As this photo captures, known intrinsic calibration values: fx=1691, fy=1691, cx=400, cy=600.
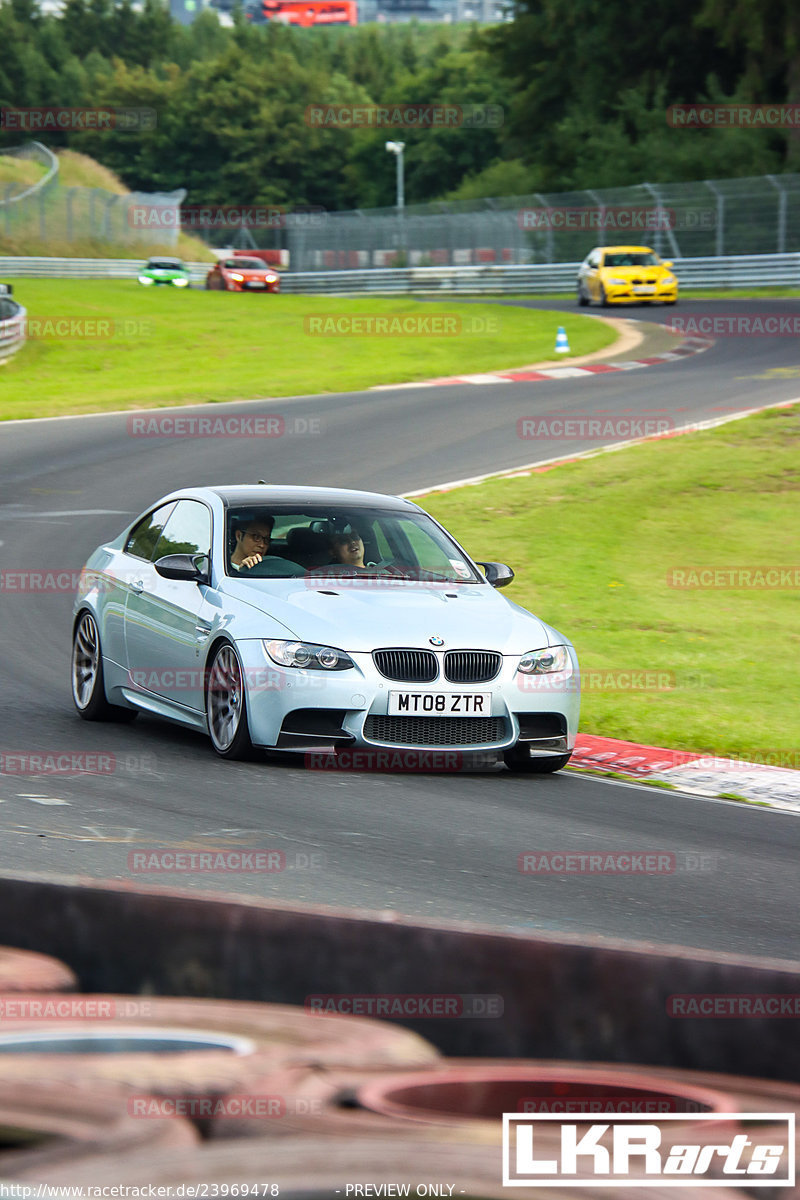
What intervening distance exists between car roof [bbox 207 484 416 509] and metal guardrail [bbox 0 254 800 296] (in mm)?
37549

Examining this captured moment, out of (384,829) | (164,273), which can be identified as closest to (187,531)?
(384,829)

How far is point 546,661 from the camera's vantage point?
9.23 m

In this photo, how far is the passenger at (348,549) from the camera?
9930 millimetres

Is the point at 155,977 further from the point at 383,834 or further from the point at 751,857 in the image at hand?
the point at 751,857

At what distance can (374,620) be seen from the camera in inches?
354

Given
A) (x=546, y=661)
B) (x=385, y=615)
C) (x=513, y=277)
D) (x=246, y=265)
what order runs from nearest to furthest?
(x=385, y=615), (x=546, y=661), (x=513, y=277), (x=246, y=265)

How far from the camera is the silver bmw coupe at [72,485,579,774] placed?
882cm

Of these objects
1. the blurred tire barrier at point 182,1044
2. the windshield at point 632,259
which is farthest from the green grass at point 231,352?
the blurred tire barrier at point 182,1044

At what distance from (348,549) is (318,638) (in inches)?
48.7

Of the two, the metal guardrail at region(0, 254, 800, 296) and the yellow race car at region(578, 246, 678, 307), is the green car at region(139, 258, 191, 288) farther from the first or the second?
the yellow race car at region(578, 246, 678, 307)

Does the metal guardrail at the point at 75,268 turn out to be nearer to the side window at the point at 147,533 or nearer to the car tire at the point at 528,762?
the side window at the point at 147,533

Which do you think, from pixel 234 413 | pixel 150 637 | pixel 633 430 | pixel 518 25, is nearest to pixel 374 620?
pixel 150 637

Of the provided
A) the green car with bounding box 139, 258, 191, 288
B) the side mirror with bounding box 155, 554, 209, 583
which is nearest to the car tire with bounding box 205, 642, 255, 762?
the side mirror with bounding box 155, 554, 209, 583

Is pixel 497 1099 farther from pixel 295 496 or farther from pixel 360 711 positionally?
pixel 295 496
